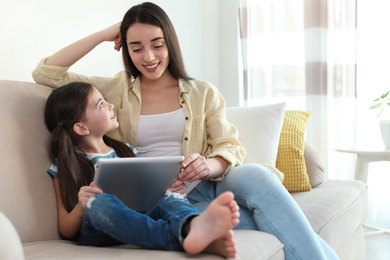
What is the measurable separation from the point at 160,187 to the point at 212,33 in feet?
8.35

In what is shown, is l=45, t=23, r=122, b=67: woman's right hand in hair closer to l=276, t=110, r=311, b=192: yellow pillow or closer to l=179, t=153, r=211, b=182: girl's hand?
l=179, t=153, r=211, b=182: girl's hand

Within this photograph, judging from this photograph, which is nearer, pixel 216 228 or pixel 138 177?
pixel 216 228

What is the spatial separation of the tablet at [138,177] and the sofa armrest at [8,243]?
301 mm

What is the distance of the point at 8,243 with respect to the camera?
34.2 inches

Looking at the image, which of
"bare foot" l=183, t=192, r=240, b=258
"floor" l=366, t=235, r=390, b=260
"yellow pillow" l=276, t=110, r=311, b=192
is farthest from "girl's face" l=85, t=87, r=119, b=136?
"floor" l=366, t=235, r=390, b=260

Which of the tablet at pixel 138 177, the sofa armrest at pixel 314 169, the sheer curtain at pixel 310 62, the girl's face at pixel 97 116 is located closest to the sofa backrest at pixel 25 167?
the girl's face at pixel 97 116

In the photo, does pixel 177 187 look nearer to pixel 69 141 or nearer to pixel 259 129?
pixel 69 141

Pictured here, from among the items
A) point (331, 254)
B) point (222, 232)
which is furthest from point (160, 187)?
point (331, 254)

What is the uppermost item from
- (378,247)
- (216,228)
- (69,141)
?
(69,141)

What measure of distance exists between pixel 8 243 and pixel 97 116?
0.72 metres

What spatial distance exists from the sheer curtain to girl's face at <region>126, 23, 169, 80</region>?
70.1 inches

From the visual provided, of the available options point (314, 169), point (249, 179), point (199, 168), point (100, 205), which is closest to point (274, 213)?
point (249, 179)

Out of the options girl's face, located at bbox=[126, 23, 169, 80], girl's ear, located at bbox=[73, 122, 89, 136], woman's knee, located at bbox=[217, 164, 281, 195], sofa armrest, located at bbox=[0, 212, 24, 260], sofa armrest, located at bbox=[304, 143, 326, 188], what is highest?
girl's face, located at bbox=[126, 23, 169, 80]

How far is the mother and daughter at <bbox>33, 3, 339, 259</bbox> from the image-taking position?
1.13 m
